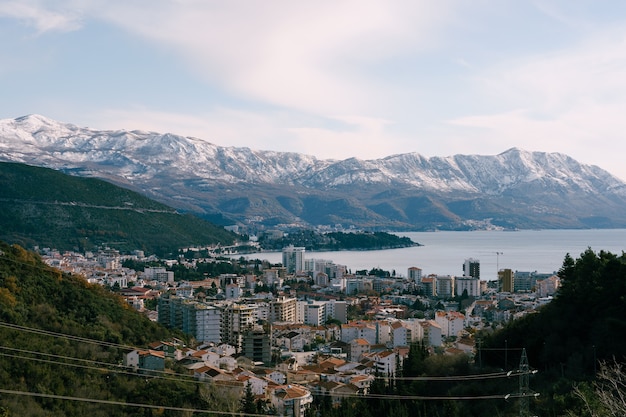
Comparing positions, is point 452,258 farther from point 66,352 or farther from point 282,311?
point 66,352

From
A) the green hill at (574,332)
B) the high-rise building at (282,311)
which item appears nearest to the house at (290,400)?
the green hill at (574,332)

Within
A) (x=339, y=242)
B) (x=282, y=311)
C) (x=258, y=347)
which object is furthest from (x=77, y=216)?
(x=258, y=347)

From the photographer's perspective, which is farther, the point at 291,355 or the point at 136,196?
the point at 136,196

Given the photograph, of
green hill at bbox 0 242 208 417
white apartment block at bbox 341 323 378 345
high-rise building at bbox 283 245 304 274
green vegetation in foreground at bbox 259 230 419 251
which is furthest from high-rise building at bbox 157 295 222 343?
green vegetation in foreground at bbox 259 230 419 251

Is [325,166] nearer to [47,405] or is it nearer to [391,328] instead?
[391,328]

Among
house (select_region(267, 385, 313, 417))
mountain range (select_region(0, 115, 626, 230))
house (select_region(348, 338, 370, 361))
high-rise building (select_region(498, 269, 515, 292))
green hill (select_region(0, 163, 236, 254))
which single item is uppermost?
mountain range (select_region(0, 115, 626, 230))

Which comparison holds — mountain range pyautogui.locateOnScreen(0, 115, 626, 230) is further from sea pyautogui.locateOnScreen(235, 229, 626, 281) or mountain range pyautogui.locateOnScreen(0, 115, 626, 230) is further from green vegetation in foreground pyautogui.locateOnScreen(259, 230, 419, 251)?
sea pyautogui.locateOnScreen(235, 229, 626, 281)

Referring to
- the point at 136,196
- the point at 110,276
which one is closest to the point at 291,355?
the point at 110,276
